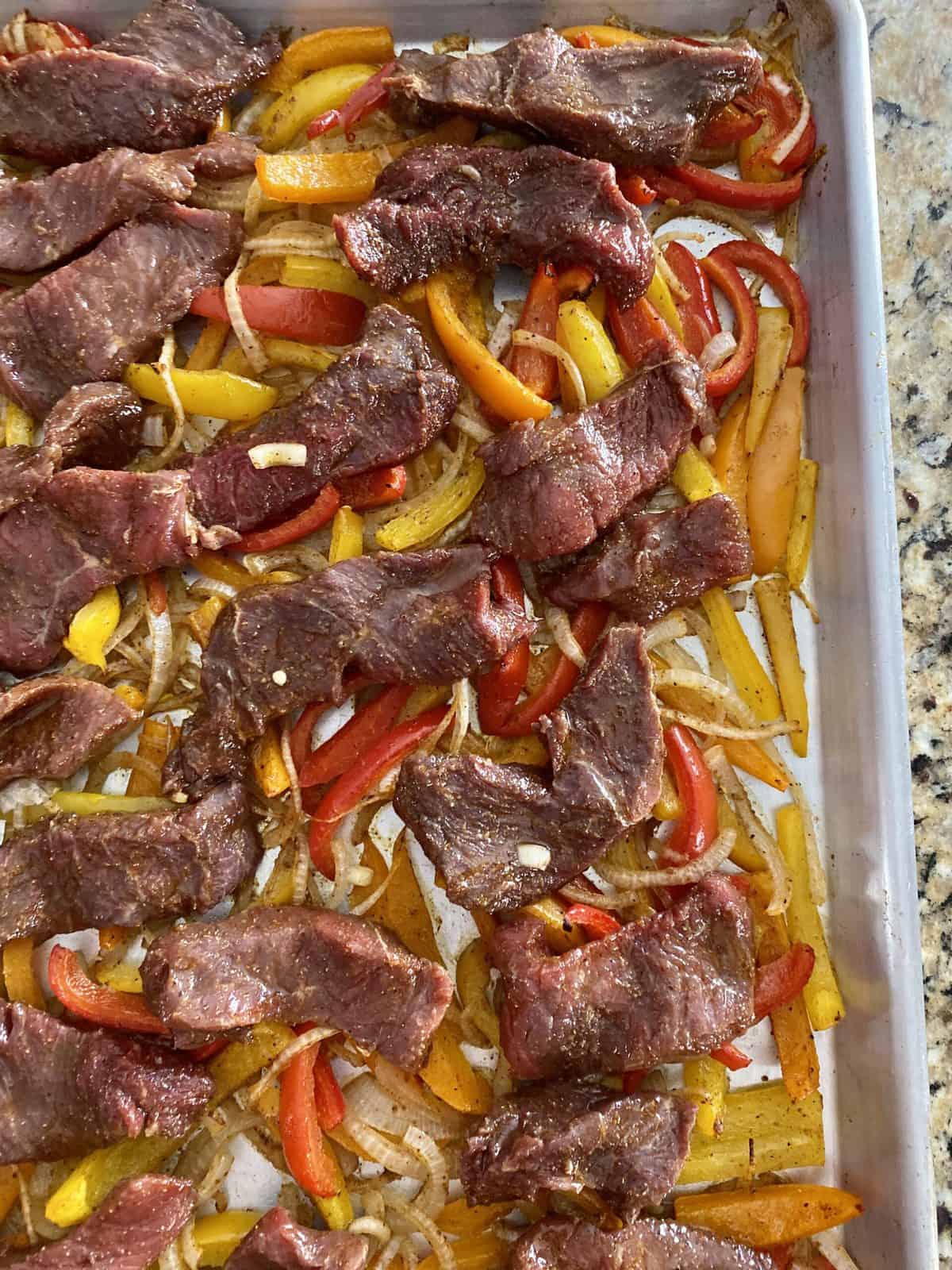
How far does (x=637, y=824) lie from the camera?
3.29 metres

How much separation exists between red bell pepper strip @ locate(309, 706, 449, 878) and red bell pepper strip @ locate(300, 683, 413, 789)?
0.11 ft

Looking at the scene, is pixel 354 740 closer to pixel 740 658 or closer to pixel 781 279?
pixel 740 658

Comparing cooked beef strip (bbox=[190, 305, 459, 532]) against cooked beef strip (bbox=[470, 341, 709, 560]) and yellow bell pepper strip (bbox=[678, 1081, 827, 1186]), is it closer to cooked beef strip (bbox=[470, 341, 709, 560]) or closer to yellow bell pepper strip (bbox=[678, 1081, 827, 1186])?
cooked beef strip (bbox=[470, 341, 709, 560])

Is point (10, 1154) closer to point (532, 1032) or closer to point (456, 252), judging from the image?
point (532, 1032)

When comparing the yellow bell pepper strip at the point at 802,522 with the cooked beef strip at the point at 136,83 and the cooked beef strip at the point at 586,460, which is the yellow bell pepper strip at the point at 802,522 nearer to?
the cooked beef strip at the point at 586,460

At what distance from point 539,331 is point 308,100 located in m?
1.20

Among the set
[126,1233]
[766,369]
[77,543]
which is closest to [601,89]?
[766,369]

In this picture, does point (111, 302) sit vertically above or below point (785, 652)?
above

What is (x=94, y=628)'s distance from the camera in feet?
10.8

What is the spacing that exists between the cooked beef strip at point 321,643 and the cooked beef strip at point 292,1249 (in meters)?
1.33

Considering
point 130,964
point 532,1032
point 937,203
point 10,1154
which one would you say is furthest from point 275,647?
point 937,203

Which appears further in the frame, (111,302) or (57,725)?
(111,302)

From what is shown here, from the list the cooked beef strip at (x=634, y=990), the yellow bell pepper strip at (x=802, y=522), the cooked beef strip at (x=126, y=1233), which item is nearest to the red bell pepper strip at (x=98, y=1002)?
the cooked beef strip at (x=126, y=1233)

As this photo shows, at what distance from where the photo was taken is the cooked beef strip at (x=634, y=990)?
118 inches
